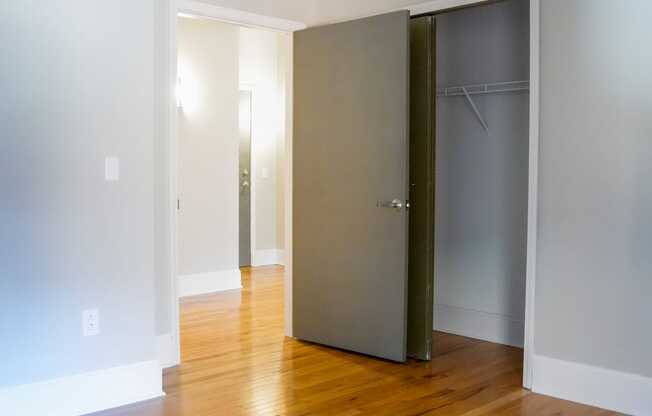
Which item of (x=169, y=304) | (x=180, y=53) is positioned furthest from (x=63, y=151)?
(x=180, y=53)

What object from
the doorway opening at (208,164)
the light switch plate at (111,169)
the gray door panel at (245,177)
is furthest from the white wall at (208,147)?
the light switch plate at (111,169)

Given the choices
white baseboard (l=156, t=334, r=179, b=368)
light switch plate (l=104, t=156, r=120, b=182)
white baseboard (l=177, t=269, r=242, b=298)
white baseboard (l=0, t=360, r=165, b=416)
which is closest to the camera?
white baseboard (l=0, t=360, r=165, b=416)

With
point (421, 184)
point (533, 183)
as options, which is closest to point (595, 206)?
point (533, 183)

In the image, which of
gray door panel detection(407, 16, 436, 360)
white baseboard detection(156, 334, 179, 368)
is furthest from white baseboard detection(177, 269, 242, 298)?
gray door panel detection(407, 16, 436, 360)

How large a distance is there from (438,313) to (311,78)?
1.95 meters

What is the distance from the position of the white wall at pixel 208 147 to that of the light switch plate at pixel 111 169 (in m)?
2.82

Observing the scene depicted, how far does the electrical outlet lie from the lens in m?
3.10

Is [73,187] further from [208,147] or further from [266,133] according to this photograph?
[266,133]

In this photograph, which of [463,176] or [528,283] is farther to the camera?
[463,176]

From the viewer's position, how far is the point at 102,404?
3115 mm

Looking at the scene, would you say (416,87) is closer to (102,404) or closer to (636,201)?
(636,201)

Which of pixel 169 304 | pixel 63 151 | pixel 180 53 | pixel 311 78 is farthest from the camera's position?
pixel 180 53

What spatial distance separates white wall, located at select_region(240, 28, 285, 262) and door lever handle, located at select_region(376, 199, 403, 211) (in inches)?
159

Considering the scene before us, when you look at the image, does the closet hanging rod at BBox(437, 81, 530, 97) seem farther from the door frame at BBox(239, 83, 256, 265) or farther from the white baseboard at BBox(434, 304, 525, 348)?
the door frame at BBox(239, 83, 256, 265)
